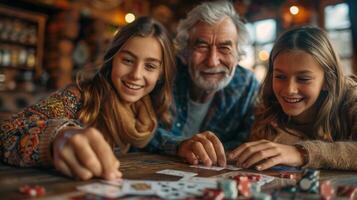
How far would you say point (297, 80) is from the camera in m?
1.48

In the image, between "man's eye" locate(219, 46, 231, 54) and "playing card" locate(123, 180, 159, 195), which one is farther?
"man's eye" locate(219, 46, 231, 54)

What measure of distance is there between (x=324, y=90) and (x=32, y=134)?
3.87 ft

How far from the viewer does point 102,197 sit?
742mm

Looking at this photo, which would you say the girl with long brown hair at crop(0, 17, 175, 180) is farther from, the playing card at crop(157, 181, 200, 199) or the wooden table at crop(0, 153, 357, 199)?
the playing card at crop(157, 181, 200, 199)

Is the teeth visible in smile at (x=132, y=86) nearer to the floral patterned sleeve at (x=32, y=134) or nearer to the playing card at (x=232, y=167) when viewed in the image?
the floral patterned sleeve at (x=32, y=134)

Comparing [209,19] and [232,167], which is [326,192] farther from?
[209,19]

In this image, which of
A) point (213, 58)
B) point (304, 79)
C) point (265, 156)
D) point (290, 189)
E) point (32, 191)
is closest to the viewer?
point (32, 191)

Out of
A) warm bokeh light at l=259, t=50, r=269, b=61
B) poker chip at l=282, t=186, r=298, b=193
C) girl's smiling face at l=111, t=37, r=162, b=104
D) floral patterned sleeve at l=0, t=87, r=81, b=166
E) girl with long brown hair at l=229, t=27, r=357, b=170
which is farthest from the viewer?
warm bokeh light at l=259, t=50, r=269, b=61

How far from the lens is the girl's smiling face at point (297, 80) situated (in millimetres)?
1459

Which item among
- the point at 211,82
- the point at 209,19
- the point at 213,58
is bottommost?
the point at 211,82

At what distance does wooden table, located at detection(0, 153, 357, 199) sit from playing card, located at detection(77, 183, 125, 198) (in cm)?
3

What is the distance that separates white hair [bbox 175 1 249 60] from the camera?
2.11 metres

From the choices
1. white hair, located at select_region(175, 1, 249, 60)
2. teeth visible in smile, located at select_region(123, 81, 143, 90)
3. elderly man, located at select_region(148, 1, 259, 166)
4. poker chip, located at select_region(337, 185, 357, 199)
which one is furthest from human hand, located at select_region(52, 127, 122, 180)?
white hair, located at select_region(175, 1, 249, 60)

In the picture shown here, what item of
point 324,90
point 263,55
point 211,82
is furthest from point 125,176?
point 263,55
